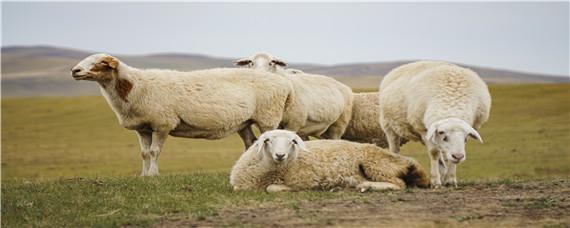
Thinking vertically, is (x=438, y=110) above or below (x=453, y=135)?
above

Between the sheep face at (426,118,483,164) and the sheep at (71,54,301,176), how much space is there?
439 centimetres

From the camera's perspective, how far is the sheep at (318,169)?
36.0ft

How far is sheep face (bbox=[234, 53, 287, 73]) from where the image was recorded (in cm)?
Result: 1675

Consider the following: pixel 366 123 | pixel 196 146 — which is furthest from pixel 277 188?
pixel 196 146

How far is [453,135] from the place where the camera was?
1039 cm

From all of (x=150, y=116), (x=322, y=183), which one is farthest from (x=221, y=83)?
(x=322, y=183)

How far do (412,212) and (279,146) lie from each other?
8.24ft

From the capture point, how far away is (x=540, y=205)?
30.5 ft

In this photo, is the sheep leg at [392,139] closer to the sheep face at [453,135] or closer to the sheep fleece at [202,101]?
the sheep fleece at [202,101]

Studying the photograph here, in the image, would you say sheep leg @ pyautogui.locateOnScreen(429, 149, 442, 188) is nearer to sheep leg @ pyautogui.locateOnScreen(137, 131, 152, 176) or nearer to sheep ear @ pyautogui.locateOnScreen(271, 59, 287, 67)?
sheep leg @ pyautogui.locateOnScreen(137, 131, 152, 176)

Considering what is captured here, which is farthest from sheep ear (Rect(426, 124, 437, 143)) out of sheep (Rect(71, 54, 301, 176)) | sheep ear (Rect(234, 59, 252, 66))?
sheep ear (Rect(234, 59, 252, 66))

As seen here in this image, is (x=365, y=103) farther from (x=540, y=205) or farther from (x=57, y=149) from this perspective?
(x=57, y=149)

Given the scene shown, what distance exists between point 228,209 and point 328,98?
722 cm

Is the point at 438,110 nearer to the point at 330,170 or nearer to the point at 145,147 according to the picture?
the point at 330,170
